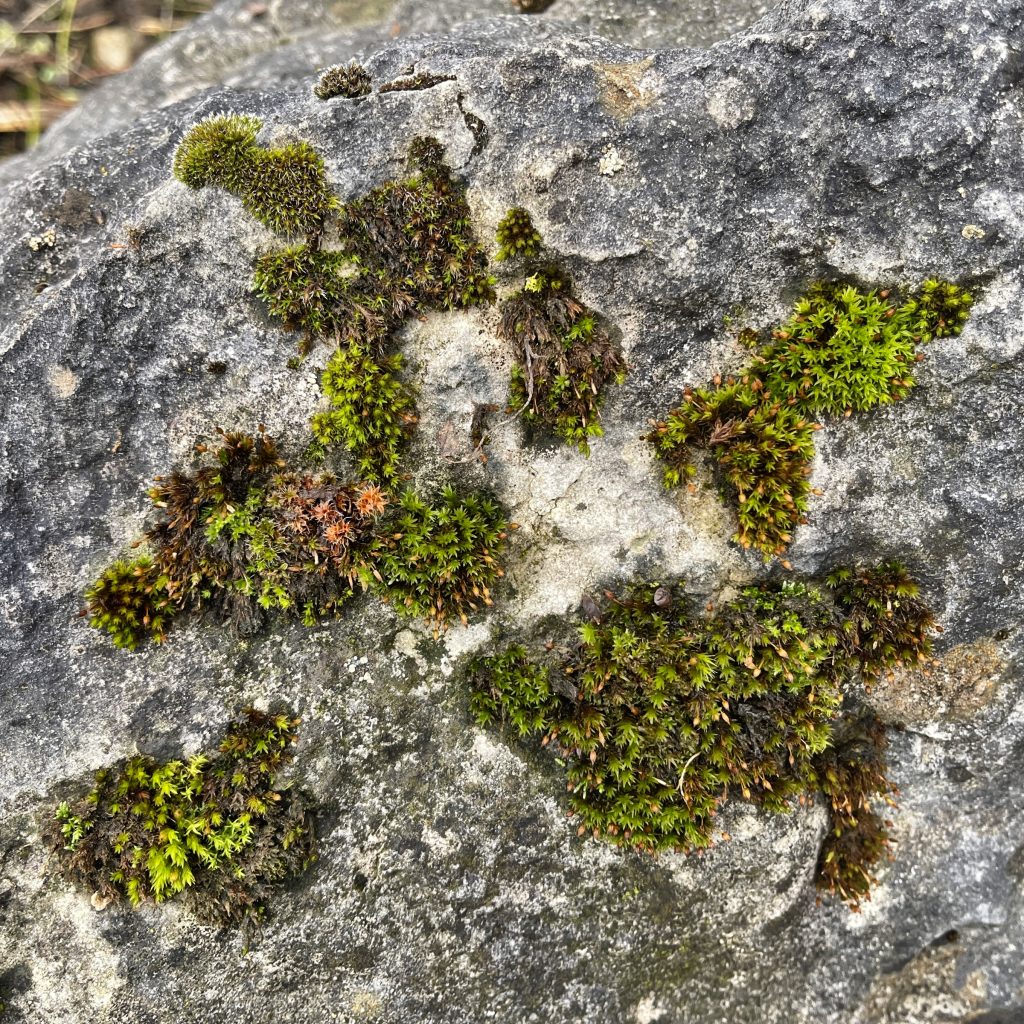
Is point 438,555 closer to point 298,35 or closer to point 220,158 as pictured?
point 220,158

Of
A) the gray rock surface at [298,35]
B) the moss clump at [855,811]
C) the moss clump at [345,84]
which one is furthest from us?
the gray rock surface at [298,35]

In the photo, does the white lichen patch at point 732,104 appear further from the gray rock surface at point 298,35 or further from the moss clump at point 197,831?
the moss clump at point 197,831

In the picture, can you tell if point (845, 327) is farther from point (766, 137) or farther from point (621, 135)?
point (621, 135)

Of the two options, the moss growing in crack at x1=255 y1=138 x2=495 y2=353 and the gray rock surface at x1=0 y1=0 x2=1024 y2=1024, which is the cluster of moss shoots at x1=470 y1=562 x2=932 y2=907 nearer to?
the gray rock surface at x1=0 y1=0 x2=1024 y2=1024

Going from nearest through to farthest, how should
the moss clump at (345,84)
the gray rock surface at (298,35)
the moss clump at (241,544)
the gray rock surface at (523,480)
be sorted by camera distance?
the gray rock surface at (523,480), the moss clump at (241,544), the moss clump at (345,84), the gray rock surface at (298,35)

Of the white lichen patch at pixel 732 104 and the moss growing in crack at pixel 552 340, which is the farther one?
the moss growing in crack at pixel 552 340

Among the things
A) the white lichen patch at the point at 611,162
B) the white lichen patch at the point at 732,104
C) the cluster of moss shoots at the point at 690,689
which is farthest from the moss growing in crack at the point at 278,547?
the white lichen patch at the point at 732,104

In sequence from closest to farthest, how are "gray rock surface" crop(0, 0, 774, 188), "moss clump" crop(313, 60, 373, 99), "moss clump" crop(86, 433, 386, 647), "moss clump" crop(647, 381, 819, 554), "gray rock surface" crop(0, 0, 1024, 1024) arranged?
"gray rock surface" crop(0, 0, 1024, 1024) → "moss clump" crop(647, 381, 819, 554) → "moss clump" crop(86, 433, 386, 647) → "moss clump" crop(313, 60, 373, 99) → "gray rock surface" crop(0, 0, 774, 188)

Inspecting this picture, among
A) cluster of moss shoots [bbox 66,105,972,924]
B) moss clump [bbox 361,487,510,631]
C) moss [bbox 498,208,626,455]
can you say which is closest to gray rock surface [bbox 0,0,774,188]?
cluster of moss shoots [bbox 66,105,972,924]
